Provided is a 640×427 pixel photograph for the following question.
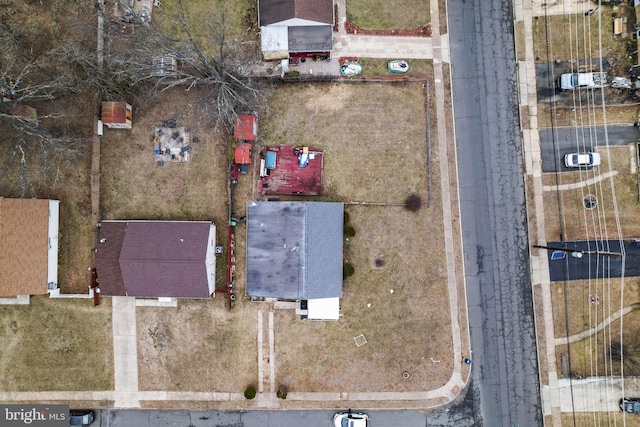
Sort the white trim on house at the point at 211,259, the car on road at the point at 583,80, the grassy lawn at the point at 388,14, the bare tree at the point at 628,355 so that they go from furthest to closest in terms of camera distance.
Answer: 1. the grassy lawn at the point at 388,14
2. the bare tree at the point at 628,355
3. the car on road at the point at 583,80
4. the white trim on house at the point at 211,259

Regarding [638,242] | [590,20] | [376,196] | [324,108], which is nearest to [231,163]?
[324,108]

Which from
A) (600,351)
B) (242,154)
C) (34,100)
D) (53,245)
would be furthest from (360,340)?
(34,100)

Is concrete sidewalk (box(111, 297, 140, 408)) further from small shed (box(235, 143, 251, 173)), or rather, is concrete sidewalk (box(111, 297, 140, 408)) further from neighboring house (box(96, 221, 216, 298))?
small shed (box(235, 143, 251, 173))

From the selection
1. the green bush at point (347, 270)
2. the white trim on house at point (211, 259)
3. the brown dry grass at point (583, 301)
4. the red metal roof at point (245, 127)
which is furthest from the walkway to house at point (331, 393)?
the red metal roof at point (245, 127)

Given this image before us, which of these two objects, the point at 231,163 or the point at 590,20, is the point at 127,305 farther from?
the point at 590,20

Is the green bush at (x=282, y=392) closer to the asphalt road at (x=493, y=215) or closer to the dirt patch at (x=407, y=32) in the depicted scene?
the asphalt road at (x=493, y=215)

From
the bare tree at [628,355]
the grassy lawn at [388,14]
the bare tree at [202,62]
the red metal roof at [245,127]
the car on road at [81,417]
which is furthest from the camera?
the grassy lawn at [388,14]

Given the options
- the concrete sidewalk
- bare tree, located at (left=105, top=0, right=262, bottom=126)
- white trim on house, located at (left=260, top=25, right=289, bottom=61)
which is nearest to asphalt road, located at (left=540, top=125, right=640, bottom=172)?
white trim on house, located at (left=260, top=25, right=289, bottom=61)
